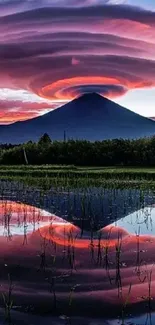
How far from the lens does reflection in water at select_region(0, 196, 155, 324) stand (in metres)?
7.07

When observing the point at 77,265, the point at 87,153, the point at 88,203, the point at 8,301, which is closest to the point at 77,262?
the point at 77,265

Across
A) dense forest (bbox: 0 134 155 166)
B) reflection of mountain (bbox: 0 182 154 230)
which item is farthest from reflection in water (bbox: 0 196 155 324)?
dense forest (bbox: 0 134 155 166)

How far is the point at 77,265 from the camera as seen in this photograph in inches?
349

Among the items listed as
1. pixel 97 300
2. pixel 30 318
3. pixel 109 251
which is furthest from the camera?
pixel 109 251

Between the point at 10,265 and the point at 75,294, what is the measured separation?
72.1 inches

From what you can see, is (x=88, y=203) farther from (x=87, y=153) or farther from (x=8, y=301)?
(x=87, y=153)

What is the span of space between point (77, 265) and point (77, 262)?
0.22 m

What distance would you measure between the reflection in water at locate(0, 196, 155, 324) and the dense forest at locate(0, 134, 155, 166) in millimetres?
33434

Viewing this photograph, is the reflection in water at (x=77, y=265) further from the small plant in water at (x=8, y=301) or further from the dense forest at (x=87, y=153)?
the dense forest at (x=87, y=153)

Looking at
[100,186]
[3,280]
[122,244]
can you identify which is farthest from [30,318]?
[100,186]

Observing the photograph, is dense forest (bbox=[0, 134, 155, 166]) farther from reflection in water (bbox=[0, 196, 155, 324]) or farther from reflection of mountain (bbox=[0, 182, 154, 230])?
reflection in water (bbox=[0, 196, 155, 324])

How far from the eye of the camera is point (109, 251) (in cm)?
992

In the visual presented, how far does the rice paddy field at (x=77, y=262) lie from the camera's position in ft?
21.7

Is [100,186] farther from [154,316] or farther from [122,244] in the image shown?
[154,316]
